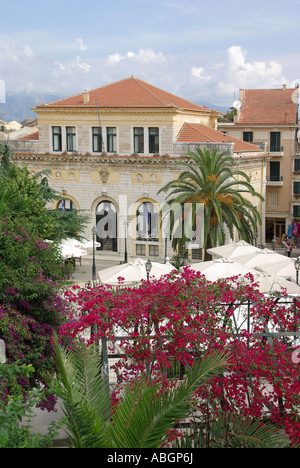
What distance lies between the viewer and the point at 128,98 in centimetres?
4216

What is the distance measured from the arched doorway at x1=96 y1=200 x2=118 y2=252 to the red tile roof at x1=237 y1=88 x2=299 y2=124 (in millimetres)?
17169

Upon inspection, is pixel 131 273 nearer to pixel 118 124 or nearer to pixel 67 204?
pixel 118 124

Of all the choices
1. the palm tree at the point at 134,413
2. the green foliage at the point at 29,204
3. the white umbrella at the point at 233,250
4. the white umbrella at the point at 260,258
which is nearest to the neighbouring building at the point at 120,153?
the green foliage at the point at 29,204

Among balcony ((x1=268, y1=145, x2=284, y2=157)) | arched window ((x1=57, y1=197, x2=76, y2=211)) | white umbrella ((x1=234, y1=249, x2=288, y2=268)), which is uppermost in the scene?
balcony ((x1=268, y1=145, x2=284, y2=157))

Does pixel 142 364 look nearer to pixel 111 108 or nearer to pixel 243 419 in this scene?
pixel 243 419

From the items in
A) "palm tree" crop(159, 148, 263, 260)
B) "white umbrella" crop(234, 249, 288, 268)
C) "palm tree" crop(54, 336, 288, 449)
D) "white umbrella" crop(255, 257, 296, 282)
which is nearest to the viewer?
"palm tree" crop(54, 336, 288, 449)

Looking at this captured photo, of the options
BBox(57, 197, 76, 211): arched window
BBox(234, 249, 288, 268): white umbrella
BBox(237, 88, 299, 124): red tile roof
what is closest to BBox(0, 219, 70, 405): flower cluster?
BBox(234, 249, 288, 268): white umbrella

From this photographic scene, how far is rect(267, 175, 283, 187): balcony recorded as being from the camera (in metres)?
53.3

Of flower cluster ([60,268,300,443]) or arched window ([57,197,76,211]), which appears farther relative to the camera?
arched window ([57,197,76,211])

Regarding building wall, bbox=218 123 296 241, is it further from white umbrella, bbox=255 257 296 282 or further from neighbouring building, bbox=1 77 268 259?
white umbrella, bbox=255 257 296 282

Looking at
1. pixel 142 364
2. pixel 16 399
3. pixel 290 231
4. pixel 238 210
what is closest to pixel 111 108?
pixel 238 210

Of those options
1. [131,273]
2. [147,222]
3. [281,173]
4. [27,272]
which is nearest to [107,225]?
[147,222]

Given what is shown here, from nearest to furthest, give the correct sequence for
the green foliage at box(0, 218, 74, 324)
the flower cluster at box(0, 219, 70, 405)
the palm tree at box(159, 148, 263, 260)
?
the flower cluster at box(0, 219, 70, 405)
the green foliage at box(0, 218, 74, 324)
the palm tree at box(159, 148, 263, 260)
